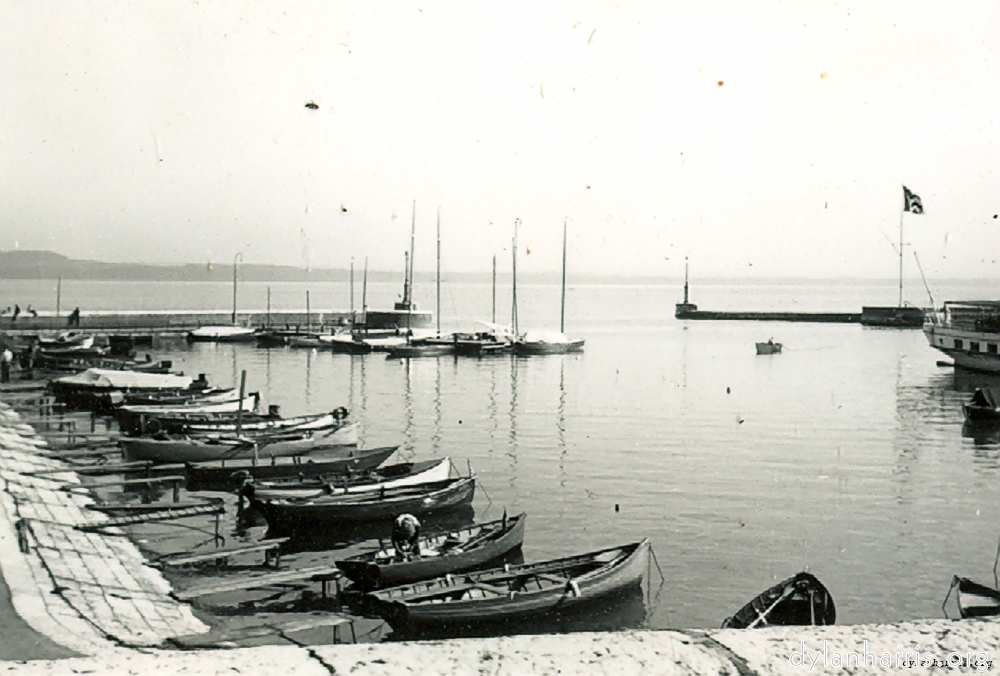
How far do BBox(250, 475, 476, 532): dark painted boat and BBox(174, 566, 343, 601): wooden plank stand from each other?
11.4ft

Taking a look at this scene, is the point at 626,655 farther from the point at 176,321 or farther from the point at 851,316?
the point at 851,316

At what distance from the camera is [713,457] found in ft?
104

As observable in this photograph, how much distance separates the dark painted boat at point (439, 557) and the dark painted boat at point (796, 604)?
4816 millimetres

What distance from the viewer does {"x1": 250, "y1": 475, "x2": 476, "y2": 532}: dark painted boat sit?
63.7ft

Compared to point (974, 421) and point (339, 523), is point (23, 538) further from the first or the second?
point (974, 421)

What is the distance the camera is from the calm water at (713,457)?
19.0 metres

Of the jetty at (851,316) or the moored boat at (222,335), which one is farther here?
the jetty at (851,316)

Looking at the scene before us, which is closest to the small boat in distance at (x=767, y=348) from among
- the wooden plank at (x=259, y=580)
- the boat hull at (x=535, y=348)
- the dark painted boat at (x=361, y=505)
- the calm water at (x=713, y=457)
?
the calm water at (x=713, y=457)

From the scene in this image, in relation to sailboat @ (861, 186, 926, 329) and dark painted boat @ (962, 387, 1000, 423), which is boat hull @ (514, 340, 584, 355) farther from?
sailboat @ (861, 186, 926, 329)

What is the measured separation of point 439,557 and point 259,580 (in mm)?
2957

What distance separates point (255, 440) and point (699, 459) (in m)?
14.7

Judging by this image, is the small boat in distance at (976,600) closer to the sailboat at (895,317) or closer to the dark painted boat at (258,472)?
the dark painted boat at (258,472)

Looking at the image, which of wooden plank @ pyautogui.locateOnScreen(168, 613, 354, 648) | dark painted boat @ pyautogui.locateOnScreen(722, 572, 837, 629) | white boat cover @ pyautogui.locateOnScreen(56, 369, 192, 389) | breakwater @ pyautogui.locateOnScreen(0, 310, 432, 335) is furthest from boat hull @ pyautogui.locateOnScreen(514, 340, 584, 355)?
dark painted boat @ pyautogui.locateOnScreen(722, 572, 837, 629)

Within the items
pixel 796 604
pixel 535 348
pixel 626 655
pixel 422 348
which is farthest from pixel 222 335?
pixel 626 655
